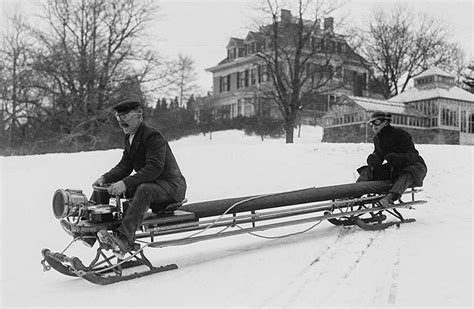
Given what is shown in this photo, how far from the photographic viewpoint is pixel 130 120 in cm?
660

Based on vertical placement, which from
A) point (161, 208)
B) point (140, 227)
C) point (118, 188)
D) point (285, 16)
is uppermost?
point (285, 16)

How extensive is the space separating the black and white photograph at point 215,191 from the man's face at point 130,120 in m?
0.02

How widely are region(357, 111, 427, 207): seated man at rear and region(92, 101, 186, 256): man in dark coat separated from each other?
3.64 meters

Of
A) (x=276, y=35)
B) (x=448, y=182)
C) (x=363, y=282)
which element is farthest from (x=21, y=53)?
(x=363, y=282)

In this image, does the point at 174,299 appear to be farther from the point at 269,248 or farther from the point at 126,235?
the point at 269,248

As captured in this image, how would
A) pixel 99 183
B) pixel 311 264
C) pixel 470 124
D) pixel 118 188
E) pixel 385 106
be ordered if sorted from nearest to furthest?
1. pixel 118 188
2. pixel 311 264
3. pixel 99 183
4. pixel 385 106
5. pixel 470 124

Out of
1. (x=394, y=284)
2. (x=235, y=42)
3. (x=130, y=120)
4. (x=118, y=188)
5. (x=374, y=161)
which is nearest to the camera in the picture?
(x=394, y=284)

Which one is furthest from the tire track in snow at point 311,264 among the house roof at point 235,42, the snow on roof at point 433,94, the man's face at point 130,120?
the house roof at point 235,42

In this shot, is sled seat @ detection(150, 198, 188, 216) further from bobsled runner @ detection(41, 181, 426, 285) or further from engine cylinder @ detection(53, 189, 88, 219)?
engine cylinder @ detection(53, 189, 88, 219)

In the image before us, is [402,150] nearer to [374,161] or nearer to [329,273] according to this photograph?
[374,161]

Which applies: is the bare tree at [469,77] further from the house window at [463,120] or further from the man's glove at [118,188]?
the man's glove at [118,188]

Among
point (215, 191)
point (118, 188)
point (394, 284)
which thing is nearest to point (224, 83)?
point (215, 191)

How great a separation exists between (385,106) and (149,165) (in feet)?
89.8

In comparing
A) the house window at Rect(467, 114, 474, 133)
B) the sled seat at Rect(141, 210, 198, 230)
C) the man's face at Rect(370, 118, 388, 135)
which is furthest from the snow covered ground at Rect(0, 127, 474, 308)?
the house window at Rect(467, 114, 474, 133)
